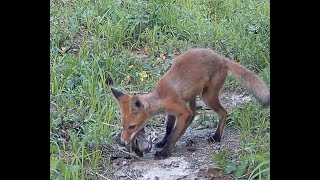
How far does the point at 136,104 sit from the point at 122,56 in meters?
2.02

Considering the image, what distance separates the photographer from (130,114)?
16.1 ft

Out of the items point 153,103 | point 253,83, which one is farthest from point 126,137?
point 253,83

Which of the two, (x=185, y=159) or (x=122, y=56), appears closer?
(x=185, y=159)

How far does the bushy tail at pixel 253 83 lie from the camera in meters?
4.83

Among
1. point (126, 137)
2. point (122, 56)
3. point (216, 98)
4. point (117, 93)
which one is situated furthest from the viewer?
point (122, 56)

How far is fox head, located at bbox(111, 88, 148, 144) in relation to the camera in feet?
15.9

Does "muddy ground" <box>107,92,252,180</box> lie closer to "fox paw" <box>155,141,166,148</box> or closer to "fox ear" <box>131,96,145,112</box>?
"fox paw" <box>155,141,166,148</box>

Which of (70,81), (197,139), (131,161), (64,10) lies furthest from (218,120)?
(64,10)

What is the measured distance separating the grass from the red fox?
0.34 metres

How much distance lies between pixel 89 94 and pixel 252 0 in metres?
3.66

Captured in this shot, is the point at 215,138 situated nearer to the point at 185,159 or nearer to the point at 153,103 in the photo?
the point at 185,159

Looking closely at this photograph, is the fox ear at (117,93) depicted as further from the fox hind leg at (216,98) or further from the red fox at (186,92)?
the fox hind leg at (216,98)

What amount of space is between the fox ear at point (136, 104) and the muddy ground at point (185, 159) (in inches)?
14.8
